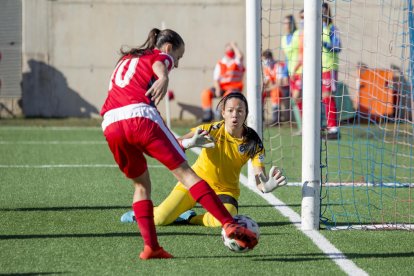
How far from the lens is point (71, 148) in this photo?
1332 centimetres

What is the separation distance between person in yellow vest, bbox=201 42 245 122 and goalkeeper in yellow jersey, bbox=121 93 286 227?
12.1m

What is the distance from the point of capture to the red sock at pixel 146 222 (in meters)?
5.78

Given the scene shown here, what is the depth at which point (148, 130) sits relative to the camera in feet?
18.2

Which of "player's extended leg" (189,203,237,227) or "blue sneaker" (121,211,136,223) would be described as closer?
"player's extended leg" (189,203,237,227)

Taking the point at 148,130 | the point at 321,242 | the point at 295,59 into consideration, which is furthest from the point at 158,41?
the point at 295,59

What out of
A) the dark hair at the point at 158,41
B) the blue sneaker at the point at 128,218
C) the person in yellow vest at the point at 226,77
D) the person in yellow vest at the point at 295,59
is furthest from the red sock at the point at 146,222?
the person in yellow vest at the point at 226,77

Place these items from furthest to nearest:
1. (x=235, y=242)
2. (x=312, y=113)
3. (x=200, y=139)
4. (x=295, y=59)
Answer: (x=295, y=59), (x=312, y=113), (x=200, y=139), (x=235, y=242)

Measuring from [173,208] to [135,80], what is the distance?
1.72 m

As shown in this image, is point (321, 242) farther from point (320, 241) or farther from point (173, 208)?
point (173, 208)

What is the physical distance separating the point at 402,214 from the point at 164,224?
2263mm

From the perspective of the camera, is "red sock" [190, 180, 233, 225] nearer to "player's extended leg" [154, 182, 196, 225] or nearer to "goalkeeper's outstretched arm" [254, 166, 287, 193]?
"goalkeeper's outstretched arm" [254, 166, 287, 193]

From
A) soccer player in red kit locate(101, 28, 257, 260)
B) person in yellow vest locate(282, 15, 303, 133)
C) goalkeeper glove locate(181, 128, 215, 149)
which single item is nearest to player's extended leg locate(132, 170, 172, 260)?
soccer player in red kit locate(101, 28, 257, 260)

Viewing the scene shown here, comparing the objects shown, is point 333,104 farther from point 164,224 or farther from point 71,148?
point 164,224

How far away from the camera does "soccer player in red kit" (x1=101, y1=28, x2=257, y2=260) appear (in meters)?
5.55
